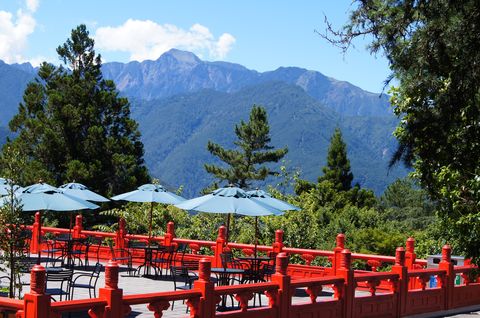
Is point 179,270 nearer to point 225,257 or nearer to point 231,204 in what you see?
point 225,257

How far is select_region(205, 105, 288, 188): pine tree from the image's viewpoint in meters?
54.6

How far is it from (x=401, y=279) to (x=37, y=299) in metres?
8.36

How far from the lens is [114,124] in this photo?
44.4 m

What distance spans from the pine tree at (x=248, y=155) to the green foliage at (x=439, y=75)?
4076 cm

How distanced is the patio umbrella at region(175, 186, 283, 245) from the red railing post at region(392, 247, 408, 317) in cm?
292

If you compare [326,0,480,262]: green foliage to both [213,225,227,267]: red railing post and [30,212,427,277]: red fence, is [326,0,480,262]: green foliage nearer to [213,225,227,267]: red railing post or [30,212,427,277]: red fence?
[30,212,427,277]: red fence

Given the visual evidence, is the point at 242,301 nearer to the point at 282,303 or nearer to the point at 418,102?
the point at 282,303

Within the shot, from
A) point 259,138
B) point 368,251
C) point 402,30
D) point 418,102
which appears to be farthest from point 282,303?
point 259,138

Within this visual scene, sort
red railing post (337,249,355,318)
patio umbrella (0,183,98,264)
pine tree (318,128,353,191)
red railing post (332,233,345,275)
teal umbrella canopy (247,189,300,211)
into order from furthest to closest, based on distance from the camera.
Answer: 1. pine tree (318,128,353,191)
2. red railing post (332,233,345,275)
3. patio umbrella (0,183,98,264)
4. teal umbrella canopy (247,189,300,211)
5. red railing post (337,249,355,318)

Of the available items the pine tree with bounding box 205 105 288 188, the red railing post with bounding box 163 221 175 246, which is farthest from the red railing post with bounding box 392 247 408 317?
the pine tree with bounding box 205 105 288 188

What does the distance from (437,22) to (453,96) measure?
1.28 meters

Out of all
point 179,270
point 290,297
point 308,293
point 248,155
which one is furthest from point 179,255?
point 248,155

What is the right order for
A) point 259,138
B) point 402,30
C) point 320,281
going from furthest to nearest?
point 259,138 < point 320,281 < point 402,30

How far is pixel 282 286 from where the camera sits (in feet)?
40.2
